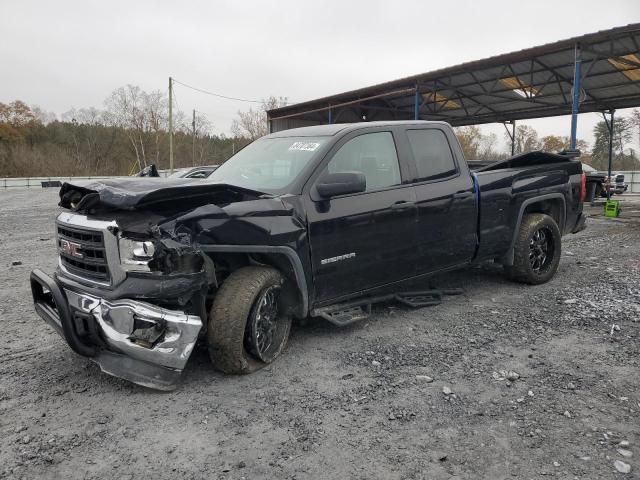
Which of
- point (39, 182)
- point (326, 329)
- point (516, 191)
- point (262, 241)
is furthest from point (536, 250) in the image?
point (39, 182)

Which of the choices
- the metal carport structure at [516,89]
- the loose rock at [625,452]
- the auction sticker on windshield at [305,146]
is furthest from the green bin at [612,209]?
the loose rock at [625,452]

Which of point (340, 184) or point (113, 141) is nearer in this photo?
point (340, 184)

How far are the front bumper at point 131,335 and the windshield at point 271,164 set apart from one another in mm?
1353

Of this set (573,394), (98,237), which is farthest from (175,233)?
(573,394)

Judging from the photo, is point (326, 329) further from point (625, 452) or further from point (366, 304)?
point (625, 452)

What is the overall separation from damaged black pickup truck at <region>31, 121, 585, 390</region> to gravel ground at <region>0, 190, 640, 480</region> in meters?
0.28

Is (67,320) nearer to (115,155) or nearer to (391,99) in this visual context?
(391,99)

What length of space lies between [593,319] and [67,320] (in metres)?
4.41

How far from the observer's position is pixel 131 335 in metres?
2.95

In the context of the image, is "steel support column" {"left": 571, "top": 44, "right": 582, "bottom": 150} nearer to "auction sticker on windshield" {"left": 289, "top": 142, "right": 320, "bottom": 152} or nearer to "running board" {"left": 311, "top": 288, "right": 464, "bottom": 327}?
"running board" {"left": 311, "top": 288, "right": 464, "bottom": 327}

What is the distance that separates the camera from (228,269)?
138 inches

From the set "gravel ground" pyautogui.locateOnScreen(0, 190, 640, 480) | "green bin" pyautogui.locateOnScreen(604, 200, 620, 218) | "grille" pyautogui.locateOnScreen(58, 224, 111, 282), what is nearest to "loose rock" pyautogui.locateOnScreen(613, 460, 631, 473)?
"gravel ground" pyautogui.locateOnScreen(0, 190, 640, 480)

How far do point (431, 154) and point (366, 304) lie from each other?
1633 millimetres

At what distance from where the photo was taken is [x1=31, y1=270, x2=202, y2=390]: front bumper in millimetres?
2928
